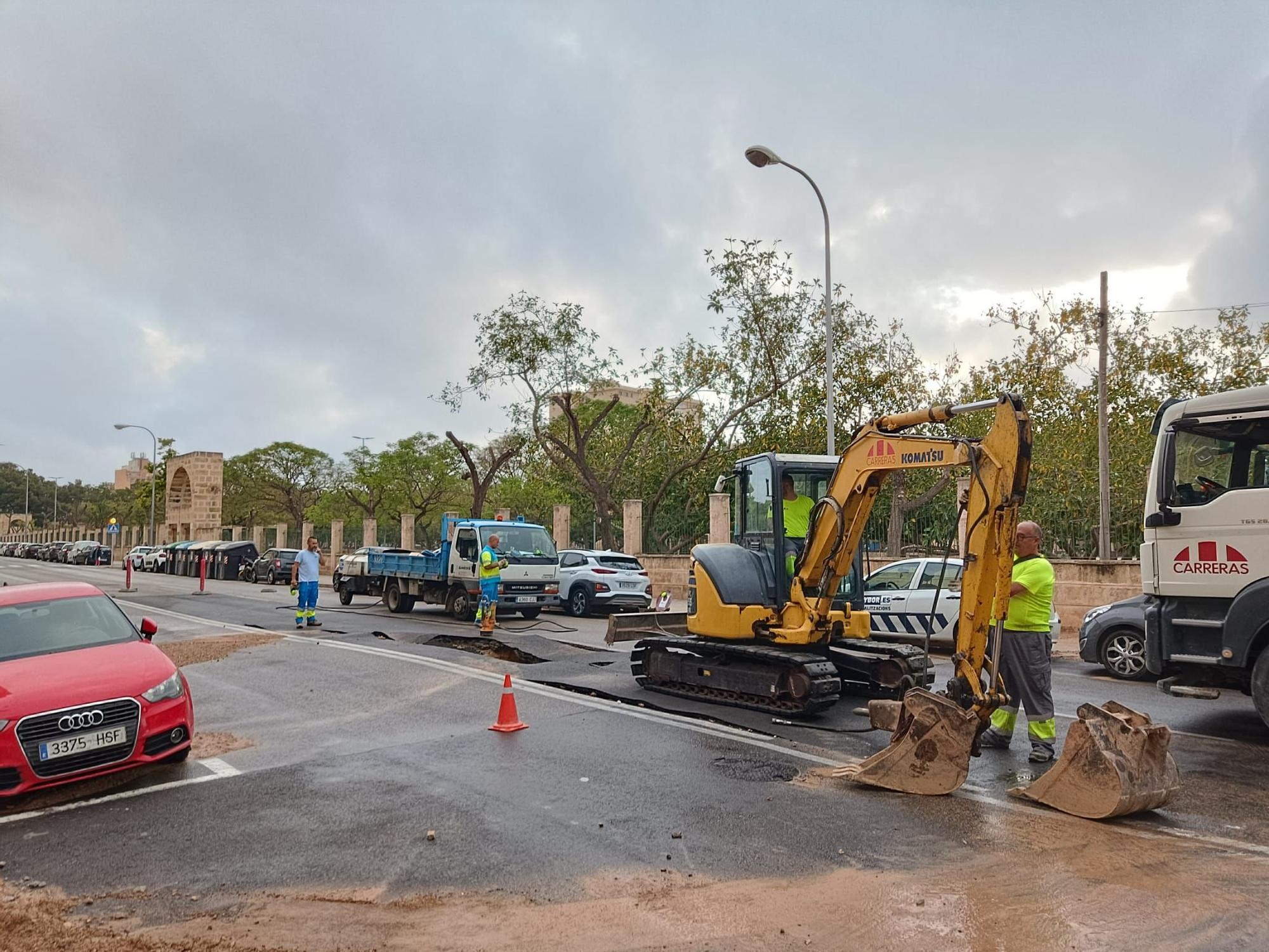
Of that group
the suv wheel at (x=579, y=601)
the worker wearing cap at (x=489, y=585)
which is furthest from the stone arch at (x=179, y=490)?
the worker wearing cap at (x=489, y=585)

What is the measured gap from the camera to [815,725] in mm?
8906

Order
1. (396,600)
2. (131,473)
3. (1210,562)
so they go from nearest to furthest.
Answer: (1210,562) < (396,600) < (131,473)

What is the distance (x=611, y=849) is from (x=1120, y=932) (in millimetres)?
2642

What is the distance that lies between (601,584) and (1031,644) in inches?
577

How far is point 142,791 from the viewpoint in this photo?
6.82m

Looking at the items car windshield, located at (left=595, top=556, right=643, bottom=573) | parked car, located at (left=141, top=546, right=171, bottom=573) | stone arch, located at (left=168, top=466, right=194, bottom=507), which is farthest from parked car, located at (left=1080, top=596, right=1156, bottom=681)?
stone arch, located at (left=168, top=466, right=194, bottom=507)

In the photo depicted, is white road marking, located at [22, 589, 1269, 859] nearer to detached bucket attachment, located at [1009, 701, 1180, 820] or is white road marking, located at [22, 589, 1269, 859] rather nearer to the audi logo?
detached bucket attachment, located at [1009, 701, 1180, 820]

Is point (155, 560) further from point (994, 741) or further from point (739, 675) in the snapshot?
point (994, 741)

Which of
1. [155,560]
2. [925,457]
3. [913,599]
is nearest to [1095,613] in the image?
[913,599]

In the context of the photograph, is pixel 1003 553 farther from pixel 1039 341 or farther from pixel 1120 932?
pixel 1039 341

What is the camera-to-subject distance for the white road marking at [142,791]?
6320mm

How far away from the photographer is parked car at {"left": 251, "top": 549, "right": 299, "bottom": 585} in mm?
36812

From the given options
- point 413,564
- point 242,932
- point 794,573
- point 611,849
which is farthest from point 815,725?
point 413,564

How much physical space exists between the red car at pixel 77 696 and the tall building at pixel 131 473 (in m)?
112
